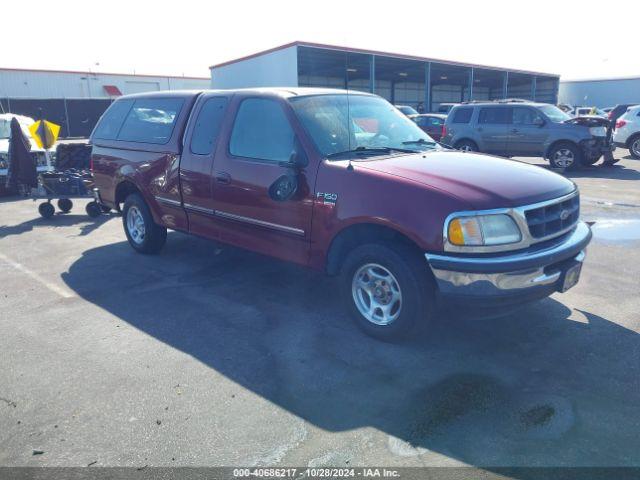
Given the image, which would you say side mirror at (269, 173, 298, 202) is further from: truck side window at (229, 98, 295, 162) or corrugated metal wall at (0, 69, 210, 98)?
corrugated metal wall at (0, 69, 210, 98)

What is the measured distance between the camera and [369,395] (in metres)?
3.26

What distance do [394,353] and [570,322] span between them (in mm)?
1630

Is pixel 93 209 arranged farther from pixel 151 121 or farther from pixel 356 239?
pixel 356 239

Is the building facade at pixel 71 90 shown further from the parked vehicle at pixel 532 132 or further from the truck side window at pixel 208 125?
the truck side window at pixel 208 125

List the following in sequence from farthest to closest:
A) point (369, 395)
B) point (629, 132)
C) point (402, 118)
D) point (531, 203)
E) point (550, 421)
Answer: point (629, 132), point (402, 118), point (531, 203), point (369, 395), point (550, 421)

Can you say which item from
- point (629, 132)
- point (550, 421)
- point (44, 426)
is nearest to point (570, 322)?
point (550, 421)

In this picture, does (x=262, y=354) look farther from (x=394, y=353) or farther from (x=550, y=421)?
(x=550, y=421)

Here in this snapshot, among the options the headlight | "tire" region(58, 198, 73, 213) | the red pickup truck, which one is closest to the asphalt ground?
the red pickup truck

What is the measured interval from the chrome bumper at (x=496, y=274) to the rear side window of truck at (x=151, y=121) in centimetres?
358

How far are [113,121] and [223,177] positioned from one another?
8.82 ft

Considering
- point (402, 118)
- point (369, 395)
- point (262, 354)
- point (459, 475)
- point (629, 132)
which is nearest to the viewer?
point (459, 475)

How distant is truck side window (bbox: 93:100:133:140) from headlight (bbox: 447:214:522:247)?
4.87m

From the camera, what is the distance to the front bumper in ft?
11.1

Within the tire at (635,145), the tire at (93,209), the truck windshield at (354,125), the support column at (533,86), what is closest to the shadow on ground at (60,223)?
the tire at (93,209)
